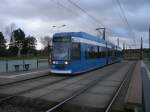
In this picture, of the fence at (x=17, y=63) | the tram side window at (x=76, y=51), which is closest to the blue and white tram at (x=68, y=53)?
the tram side window at (x=76, y=51)

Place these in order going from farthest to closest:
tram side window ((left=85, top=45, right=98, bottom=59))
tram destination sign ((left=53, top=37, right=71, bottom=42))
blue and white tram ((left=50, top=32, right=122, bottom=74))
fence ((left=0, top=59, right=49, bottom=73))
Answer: fence ((left=0, top=59, right=49, bottom=73)) < tram side window ((left=85, top=45, right=98, bottom=59)) < tram destination sign ((left=53, top=37, right=71, bottom=42)) < blue and white tram ((left=50, top=32, right=122, bottom=74))

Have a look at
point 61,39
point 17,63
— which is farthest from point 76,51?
point 17,63

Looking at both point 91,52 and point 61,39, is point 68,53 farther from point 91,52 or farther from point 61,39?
point 91,52

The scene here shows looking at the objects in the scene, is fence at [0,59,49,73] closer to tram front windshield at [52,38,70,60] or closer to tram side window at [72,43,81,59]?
tram front windshield at [52,38,70,60]

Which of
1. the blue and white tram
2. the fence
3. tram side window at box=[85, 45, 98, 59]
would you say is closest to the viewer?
the blue and white tram

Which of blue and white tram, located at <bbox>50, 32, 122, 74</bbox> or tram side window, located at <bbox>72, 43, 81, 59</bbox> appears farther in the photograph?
tram side window, located at <bbox>72, 43, 81, 59</bbox>

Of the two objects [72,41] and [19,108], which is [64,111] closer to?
[19,108]

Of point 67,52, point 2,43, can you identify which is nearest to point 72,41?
point 67,52

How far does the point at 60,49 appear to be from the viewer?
2105 centimetres

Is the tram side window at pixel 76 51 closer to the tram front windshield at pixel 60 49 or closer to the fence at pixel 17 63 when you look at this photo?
the tram front windshield at pixel 60 49

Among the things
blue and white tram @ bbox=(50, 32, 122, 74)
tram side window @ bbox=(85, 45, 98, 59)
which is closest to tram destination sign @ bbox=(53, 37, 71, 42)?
blue and white tram @ bbox=(50, 32, 122, 74)

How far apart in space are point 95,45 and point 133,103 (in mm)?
19388

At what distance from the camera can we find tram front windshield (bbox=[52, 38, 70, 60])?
68.2 ft

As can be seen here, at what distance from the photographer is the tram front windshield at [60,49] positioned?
68.2 ft
